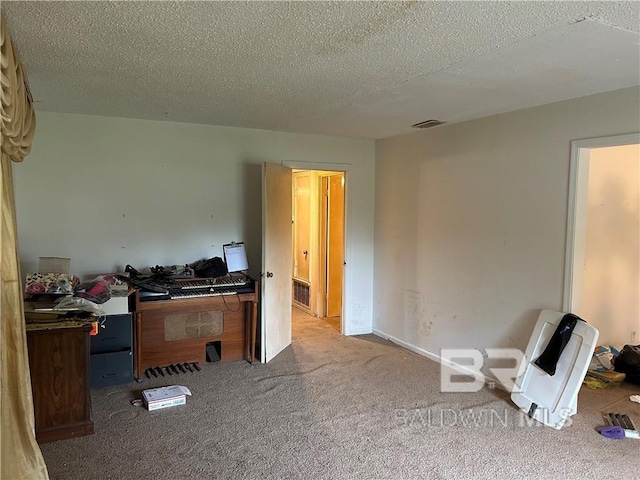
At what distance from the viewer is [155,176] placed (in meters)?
4.29

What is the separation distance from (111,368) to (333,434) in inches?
77.7

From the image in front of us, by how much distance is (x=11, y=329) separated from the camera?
1.98 meters

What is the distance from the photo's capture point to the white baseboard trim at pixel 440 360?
3818 mm

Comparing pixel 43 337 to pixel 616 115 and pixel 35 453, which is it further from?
pixel 616 115

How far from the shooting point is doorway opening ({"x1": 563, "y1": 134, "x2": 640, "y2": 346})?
4.04m

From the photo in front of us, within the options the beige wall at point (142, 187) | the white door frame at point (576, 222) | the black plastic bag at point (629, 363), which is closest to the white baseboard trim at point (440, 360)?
the white door frame at point (576, 222)

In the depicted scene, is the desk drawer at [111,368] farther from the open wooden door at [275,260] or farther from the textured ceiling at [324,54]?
the textured ceiling at [324,54]

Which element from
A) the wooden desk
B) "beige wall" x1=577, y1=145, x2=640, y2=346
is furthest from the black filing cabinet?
"beige wall" x1=577, y1=145, x2=640, y2=346

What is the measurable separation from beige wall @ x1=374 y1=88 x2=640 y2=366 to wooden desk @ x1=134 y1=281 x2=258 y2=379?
5.56 feet

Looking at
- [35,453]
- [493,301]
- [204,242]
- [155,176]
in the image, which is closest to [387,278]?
[493,301]

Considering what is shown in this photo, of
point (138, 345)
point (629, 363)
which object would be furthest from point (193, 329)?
point (629, 363)

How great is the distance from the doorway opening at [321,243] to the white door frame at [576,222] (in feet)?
9.16

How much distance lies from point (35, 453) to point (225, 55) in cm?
216

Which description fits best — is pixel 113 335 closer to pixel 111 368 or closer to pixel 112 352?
pixel 112 352
